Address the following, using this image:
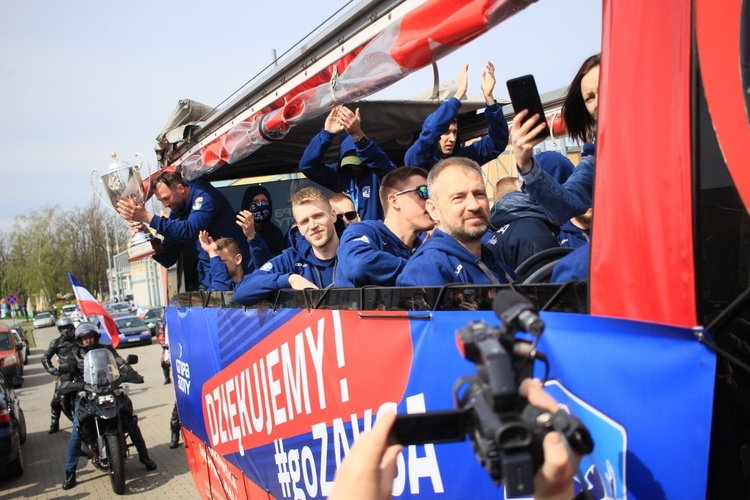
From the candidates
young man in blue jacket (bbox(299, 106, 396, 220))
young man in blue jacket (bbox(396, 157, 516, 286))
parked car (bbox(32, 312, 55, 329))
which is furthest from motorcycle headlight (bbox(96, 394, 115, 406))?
parked car (bbox(32, 312, 55, 329))

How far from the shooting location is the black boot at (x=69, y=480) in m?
8.77

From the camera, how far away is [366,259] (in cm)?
318

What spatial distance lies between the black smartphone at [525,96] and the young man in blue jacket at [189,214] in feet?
11.8

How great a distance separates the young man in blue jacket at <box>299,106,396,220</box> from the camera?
4672mm

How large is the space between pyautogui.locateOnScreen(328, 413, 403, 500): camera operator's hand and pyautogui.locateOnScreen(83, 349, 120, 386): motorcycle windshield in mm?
8419

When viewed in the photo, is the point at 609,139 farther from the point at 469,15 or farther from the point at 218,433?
the point at 218,433

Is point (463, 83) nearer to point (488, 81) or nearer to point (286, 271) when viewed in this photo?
point (488, 81)

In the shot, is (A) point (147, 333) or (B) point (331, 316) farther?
(A) point (147, 333)

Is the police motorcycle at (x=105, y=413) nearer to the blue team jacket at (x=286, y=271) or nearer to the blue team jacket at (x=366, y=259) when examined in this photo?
the blue team jacket at (x=286, y=271)

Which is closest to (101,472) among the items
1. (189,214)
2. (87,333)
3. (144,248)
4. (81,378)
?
(81,378)

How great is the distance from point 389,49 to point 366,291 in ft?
3.36

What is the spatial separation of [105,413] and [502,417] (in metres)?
8.36

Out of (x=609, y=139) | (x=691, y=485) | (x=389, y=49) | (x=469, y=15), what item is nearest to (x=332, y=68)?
(x=389, y=49)

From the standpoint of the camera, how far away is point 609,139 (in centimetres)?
176
